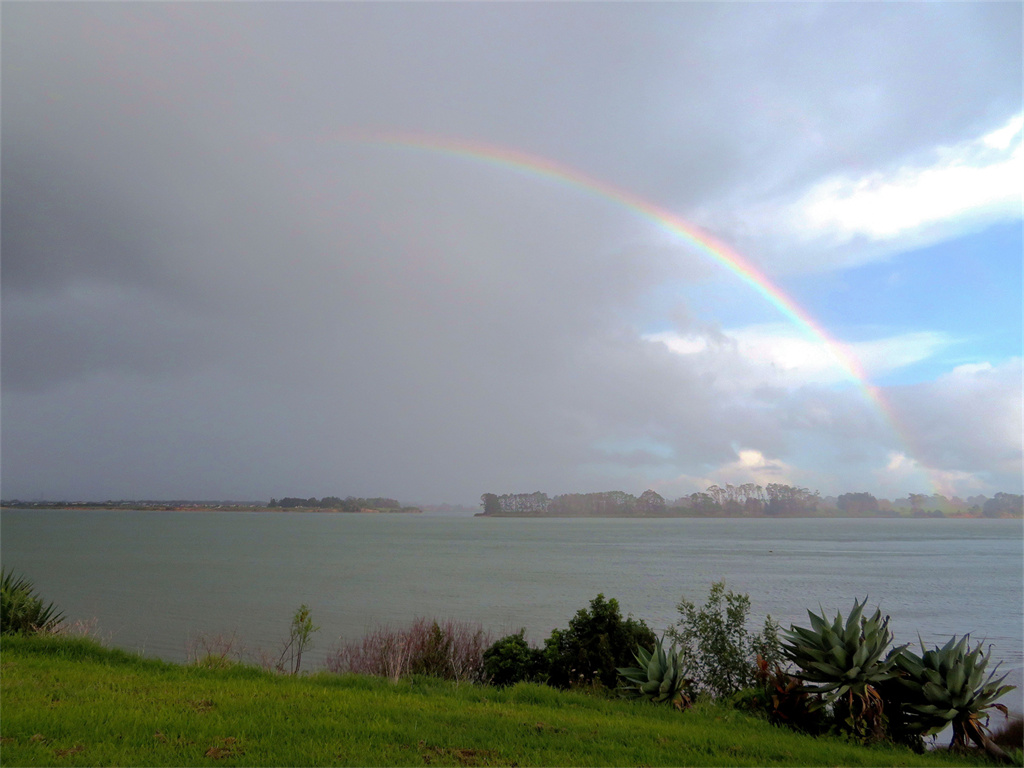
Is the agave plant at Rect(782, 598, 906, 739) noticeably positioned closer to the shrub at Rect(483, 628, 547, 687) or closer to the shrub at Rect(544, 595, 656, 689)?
the shrub at Rect(544, 595, 656, 689)

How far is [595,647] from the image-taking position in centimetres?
1141

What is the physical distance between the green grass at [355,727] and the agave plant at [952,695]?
0.36m

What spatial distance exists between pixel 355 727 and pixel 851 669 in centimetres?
579

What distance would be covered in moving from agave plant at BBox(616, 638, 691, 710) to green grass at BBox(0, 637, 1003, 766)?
31 centimetres

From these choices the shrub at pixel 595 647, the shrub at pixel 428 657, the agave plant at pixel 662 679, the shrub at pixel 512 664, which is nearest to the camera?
the agave plant at pixel 662 679

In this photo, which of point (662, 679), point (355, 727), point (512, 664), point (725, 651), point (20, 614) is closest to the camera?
point (355, 727)

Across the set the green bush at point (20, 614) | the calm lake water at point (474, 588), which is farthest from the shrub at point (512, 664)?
the calm lake water at point (474, 588)

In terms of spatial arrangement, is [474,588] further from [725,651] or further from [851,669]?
[851,669]

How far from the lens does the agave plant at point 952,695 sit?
7977mm

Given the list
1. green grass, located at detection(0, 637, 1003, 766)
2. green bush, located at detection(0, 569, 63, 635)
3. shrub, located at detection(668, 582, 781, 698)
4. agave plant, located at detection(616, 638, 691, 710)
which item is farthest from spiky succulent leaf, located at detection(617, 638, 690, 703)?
green bush, located at detection(0, 569, 63, 635)

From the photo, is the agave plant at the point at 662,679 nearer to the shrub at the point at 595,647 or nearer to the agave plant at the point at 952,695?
the shrub at the point at 595,647

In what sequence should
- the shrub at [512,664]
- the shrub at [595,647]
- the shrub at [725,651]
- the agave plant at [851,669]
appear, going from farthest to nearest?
the shrub at [512,664] → the shrub at [595,647] → the shrub at [725,651] → the agave plant at [851,669]

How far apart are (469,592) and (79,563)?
47641mm

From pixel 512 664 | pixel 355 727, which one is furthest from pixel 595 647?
pixel 355 727
